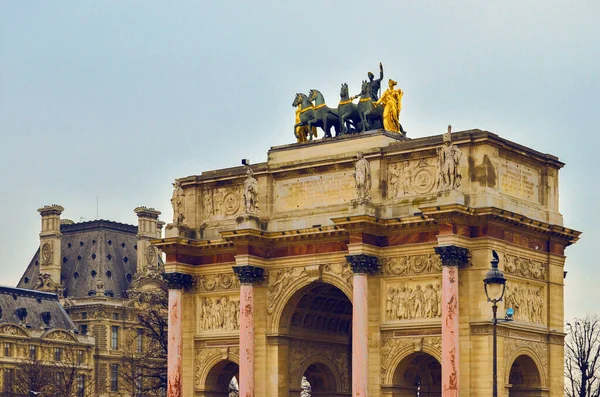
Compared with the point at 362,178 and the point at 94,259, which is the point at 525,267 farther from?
the point at 94,259

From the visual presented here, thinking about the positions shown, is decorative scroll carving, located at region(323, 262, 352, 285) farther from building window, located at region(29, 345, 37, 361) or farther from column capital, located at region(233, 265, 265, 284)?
building window, located at region(29, 345, 37, 361)

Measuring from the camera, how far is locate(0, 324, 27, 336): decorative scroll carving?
117875 mm

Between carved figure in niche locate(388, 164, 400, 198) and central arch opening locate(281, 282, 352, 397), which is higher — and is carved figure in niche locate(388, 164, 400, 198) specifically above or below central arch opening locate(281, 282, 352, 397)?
above

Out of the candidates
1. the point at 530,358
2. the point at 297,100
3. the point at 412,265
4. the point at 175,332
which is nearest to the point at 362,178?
the point at 412,265

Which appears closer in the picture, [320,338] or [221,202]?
[320,338]

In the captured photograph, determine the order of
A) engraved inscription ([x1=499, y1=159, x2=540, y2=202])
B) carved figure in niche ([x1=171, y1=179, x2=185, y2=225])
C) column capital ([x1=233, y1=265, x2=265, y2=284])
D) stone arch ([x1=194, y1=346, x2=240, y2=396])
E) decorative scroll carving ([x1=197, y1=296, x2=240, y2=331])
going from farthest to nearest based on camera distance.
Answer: carved figure in niche ([x1=171, y1=179, x2=185, y2=225]), stone arch ([x1=194, y1=346, x2=240, y2=396]), decorative scroll carving ([x1=197, y1=296, x2=240, y2=331]), column capital ([x1=233, y1=265, x2=265, y2=284]), engraved inscription ([x1=499, y1=159, x2=540, y2=202])

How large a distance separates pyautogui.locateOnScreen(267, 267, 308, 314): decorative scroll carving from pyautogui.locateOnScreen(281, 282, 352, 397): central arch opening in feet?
1.62

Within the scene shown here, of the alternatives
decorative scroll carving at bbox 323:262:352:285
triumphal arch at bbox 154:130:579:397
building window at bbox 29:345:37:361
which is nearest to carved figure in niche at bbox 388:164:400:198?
triumphal arch at bbox 154:130:579:397

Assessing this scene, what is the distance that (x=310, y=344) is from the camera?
5775cm

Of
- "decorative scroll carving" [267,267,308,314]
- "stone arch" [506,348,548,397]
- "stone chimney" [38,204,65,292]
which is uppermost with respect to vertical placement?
"stone chimney" [38,204,65,292]

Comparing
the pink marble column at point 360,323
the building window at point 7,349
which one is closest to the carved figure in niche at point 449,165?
the pink marble column at point 360,323

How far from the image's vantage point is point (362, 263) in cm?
5281

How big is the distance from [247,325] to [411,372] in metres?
6.29

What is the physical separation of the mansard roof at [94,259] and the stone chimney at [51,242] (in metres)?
2.34
